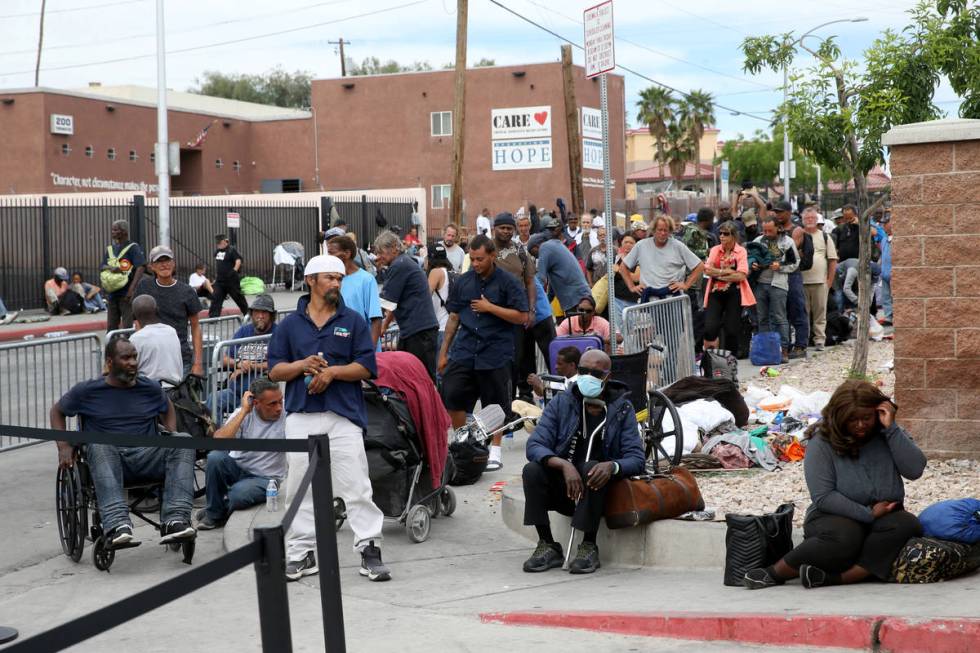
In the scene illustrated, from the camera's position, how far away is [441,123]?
51375 millimetres

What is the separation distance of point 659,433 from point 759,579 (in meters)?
2.20

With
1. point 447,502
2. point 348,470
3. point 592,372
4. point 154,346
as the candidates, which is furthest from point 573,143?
point 348,470

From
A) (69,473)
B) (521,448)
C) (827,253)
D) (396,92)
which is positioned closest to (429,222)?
(396,92)

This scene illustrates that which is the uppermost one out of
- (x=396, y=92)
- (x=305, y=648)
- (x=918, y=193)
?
(x=396, y=92)

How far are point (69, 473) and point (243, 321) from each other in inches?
248

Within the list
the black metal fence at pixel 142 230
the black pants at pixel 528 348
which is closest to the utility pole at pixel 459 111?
the black metal fence at pixel 142 230

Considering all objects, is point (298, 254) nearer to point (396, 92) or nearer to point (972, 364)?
point (396, 92)

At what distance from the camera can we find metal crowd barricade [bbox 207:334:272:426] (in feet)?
34.4

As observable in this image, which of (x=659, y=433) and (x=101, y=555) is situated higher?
(x=659, y=433)

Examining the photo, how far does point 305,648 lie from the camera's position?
5918 mm

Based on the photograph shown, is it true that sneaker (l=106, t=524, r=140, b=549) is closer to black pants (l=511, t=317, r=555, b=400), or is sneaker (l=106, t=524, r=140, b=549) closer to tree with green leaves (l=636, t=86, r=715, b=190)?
black pants (l=511, t=317, r=555, b=400)

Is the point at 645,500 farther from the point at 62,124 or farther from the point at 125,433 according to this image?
the point at 62,124

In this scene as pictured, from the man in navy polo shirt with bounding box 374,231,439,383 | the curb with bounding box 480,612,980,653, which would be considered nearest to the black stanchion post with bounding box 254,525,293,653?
the curb with bounding box 480,612,980,653

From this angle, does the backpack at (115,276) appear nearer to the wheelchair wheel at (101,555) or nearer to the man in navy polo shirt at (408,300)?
the man in navy polo shirt at (408,300)
